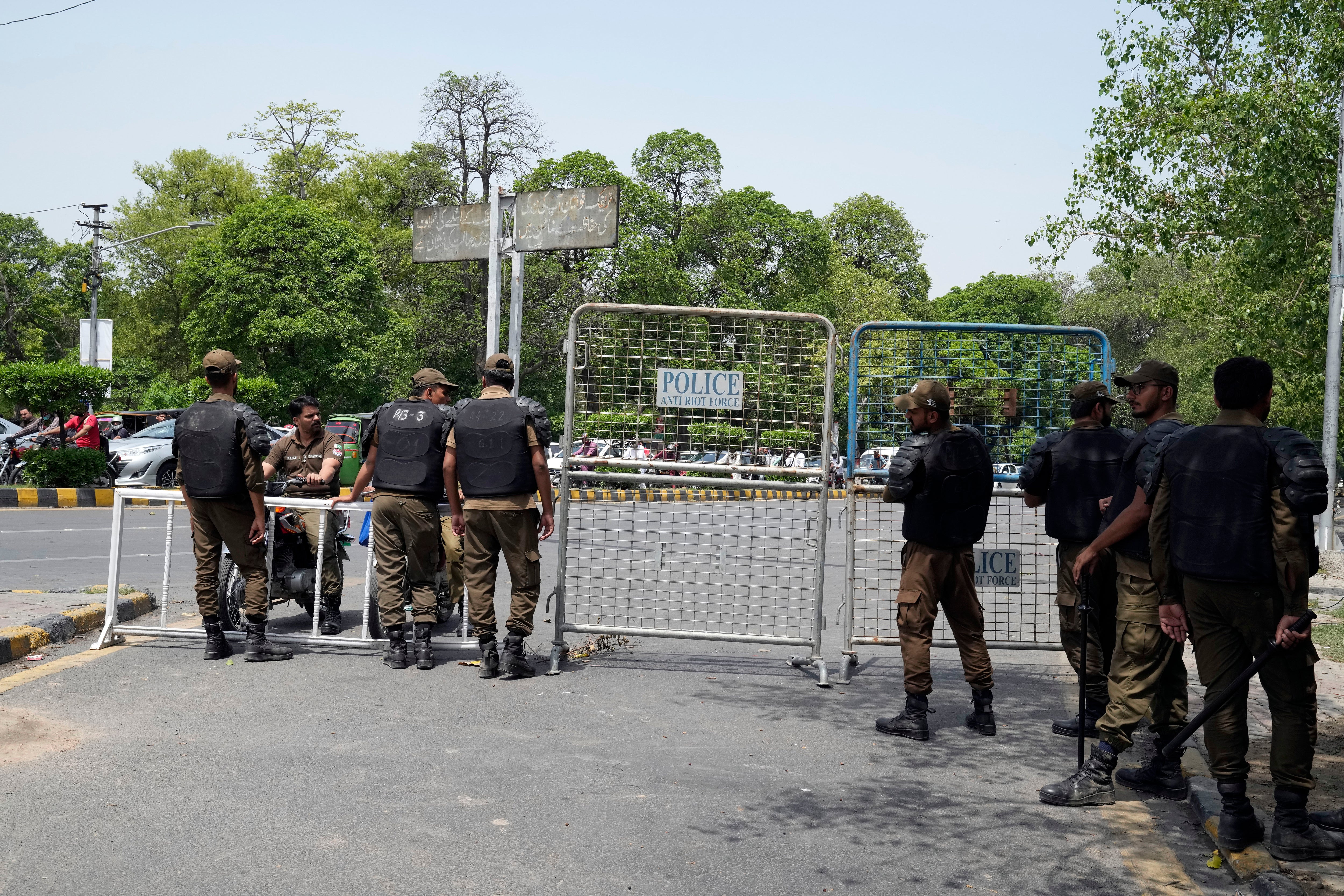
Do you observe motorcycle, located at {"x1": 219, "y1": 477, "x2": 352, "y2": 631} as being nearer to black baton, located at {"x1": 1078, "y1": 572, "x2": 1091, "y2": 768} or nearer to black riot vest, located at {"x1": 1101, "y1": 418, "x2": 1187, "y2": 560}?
black baton, located at {"x1": 1078, "y1": 572, "x2": 1091, "y2": 768}

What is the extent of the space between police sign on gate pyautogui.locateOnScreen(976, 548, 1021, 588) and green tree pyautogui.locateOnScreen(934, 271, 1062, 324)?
6673cm

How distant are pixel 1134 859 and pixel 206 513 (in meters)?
5.53

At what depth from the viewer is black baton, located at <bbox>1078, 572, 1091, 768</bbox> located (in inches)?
204

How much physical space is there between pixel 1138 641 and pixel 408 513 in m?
4.36

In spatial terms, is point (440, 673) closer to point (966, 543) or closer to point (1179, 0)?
point (966, 543)

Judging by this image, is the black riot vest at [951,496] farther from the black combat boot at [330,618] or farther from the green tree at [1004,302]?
the green tree at [1004,302]

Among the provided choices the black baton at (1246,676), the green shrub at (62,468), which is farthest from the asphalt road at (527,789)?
the green shrub at (62,468)

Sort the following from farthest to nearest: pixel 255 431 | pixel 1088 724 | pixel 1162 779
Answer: pixel 255 431 → pixel 1088 724 → pixel 1162 779

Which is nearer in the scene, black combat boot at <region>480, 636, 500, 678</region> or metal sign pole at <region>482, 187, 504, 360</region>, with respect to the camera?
black combat boot at <region>480, 636, 500, 678</region>

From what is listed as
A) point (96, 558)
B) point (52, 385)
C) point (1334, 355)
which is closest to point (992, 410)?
point (96, 558)

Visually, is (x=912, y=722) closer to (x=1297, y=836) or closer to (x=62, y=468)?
(x=1297, y=836)

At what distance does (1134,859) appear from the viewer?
4.30 m

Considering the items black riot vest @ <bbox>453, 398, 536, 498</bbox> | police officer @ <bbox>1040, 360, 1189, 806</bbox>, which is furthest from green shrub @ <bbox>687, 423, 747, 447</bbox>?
police officer @ <bbox>1040, 360, 1189, 806</bbox>

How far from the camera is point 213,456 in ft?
23.2
